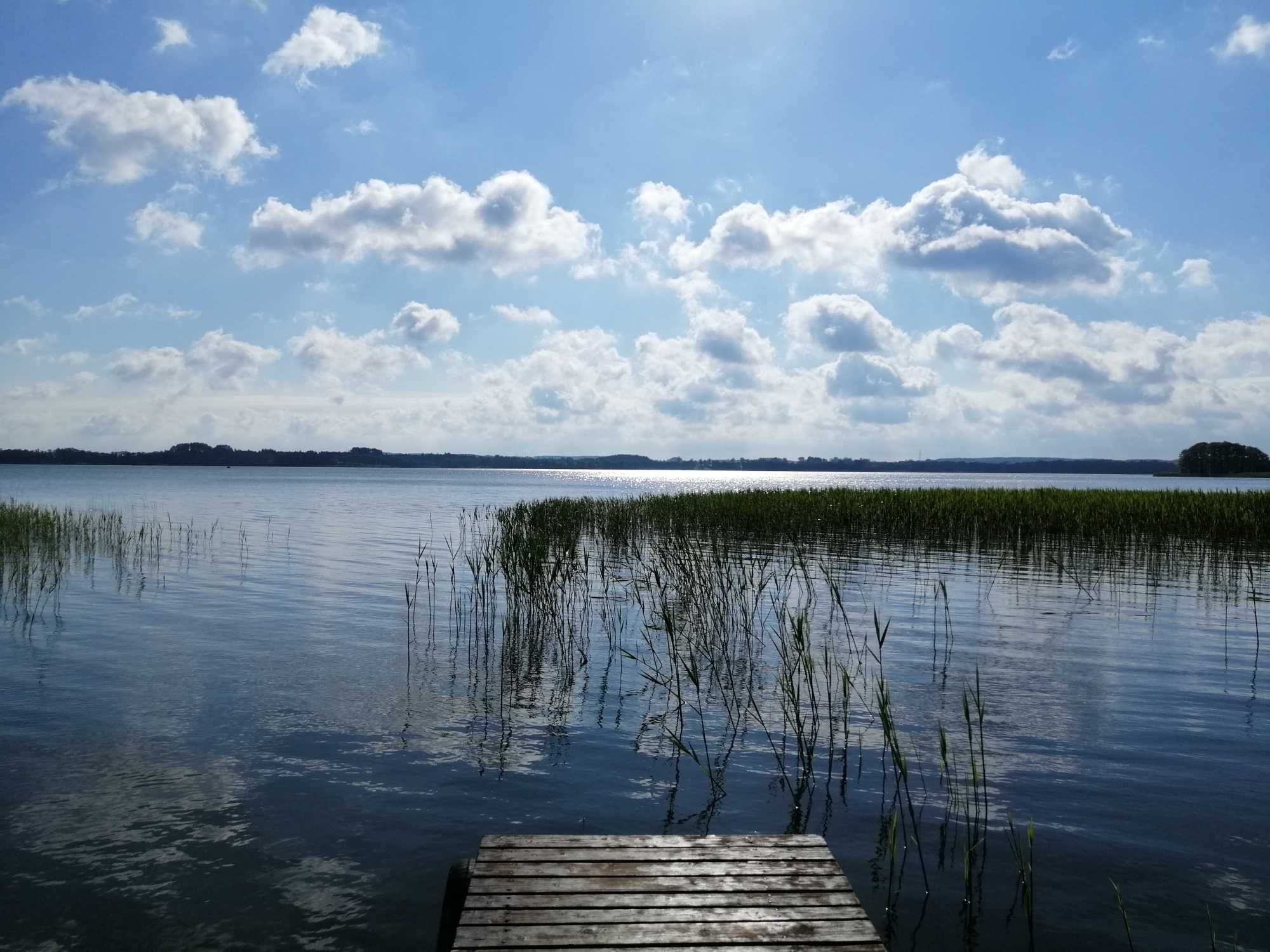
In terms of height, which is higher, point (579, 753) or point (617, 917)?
point (617, 917)

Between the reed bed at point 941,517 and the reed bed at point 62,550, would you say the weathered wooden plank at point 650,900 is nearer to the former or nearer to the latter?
the reed bed at point 62,550

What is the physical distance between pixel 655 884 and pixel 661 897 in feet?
0.39

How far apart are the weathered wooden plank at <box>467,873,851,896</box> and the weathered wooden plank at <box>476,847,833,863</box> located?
17 cm

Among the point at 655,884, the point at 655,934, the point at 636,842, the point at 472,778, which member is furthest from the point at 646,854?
the point at 472,778

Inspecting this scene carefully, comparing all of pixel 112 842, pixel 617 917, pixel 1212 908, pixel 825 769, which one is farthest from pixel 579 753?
pixel 1212 908

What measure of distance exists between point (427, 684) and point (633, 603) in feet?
20.5

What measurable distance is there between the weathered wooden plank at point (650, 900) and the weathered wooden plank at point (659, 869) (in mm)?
189

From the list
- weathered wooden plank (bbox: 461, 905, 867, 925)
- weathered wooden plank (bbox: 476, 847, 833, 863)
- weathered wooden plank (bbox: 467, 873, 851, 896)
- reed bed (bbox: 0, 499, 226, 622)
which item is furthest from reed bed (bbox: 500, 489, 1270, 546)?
weathered wooden plank (bbox: 461, 905, 867, 925)

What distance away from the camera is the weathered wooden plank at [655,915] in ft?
12.3

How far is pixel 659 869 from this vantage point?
423cm

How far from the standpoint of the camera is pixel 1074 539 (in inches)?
1030

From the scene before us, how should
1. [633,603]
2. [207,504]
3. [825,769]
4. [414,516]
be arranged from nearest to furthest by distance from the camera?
1. [825,769]
2. [633,603]
3. [414,516]
4. [207,504]

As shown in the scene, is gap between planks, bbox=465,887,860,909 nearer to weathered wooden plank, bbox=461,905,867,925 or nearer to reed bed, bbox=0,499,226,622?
weathered wooden plank, bbox=461,905,867,925

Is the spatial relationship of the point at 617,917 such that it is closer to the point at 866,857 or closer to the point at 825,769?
the point at 866,857
